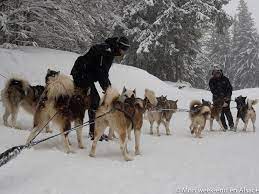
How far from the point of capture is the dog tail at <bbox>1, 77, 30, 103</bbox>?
28.8 ft

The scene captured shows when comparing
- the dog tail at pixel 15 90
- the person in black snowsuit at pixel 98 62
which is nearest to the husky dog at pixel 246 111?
the person in black snowsuit at pixel 98 62

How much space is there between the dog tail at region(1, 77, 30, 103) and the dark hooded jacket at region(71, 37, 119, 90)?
5.67 ft

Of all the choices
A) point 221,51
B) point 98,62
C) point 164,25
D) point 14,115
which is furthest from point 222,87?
point 221,51

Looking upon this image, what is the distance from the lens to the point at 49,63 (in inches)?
583

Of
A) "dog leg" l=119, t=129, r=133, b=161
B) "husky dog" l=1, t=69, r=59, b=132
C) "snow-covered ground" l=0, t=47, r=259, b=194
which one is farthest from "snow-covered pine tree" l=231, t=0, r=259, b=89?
"dog leg" l=119, t=129, r=133, b=161

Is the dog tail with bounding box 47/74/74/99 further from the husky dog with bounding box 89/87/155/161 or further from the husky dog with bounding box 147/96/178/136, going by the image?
the husky dog with bounding box 147/96/178/136

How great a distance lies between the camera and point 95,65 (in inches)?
300

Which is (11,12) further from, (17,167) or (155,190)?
(155,190)

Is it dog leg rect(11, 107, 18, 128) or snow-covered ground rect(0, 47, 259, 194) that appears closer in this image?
snow-covered ground rect(0, 47, 259, 194)

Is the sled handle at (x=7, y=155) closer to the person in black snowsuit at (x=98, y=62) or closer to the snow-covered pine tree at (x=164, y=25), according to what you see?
the person in black snowsuit at (x=98, y=62)

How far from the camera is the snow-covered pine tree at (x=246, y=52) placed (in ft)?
153

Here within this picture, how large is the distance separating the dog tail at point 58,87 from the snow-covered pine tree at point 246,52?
42073mm

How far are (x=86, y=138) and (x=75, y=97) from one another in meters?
1.66

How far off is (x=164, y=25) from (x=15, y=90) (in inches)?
588
